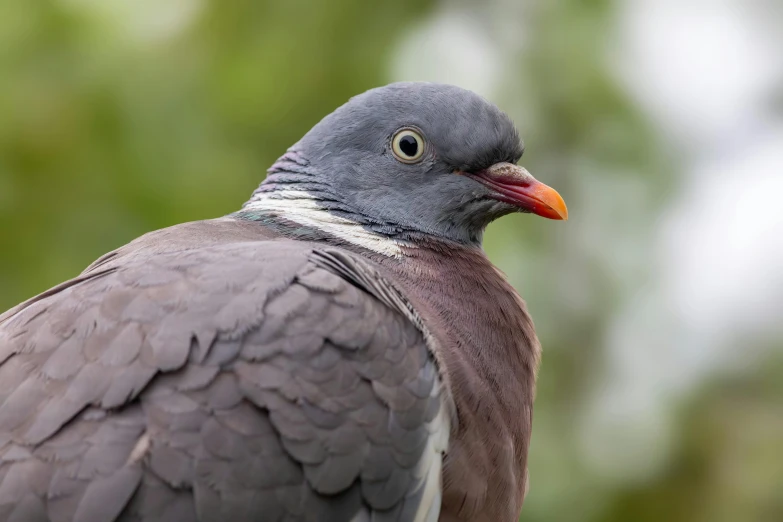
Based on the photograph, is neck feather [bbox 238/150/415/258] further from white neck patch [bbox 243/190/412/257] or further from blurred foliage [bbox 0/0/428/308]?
blurred foliage [bbox 0/0/428/308]

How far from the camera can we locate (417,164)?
12.2 ft

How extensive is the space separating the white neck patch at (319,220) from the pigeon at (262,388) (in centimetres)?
4

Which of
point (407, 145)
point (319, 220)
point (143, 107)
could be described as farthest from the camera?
point (143, 107)

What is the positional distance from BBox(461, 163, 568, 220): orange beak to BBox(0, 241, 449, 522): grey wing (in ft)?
3.44

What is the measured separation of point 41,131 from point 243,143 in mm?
1338

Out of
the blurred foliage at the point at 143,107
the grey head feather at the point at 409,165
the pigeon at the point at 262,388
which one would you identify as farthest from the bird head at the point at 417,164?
the blurred foliage at the point at 143,107

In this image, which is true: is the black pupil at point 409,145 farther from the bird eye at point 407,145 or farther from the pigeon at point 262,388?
the pigeon at point 262,388

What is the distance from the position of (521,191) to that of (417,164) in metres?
0.43

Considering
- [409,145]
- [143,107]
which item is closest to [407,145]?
[409,145]

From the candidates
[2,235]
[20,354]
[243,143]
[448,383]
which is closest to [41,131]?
[2,235]

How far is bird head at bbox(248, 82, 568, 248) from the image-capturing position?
3660 mm

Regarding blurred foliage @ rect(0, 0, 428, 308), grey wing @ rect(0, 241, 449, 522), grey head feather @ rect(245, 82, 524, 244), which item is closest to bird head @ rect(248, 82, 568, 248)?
grey head feather @ rect(245, 82, 524, 244)

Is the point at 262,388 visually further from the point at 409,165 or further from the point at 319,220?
the point at 409,165

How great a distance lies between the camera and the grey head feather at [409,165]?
3656 millimetres
